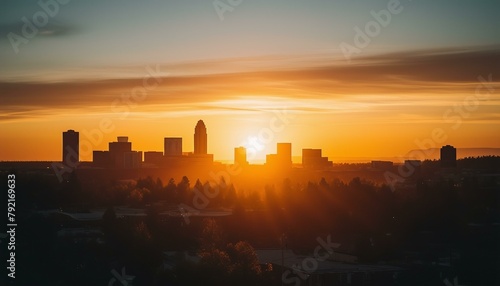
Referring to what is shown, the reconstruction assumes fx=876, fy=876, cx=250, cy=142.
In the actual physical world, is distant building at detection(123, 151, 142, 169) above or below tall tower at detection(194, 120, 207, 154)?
below

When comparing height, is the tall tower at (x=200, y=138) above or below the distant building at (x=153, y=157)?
above

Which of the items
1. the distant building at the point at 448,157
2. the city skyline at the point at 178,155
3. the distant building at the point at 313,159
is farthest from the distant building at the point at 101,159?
the distant building at the point at 448,157

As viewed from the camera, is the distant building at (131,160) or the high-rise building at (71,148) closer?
the high-rise building at (71,148)

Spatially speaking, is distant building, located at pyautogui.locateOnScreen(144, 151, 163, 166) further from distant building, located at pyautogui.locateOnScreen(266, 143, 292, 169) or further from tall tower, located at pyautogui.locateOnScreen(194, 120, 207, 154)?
distant building, located at pyautogui.locateOnScreen(266, 143, 292, 169)

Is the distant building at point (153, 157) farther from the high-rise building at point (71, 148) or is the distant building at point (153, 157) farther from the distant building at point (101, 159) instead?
the high-rise building at point (71, 148)

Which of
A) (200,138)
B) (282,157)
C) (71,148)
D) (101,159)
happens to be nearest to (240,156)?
(282,157)

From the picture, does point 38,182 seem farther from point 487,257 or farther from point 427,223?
point 487,257

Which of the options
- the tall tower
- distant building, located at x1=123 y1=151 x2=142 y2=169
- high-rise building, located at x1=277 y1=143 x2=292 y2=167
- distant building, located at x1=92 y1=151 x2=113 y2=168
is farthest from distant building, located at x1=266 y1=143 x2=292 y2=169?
distant building, located at x1=92 y1=151 x2=113 y2=168
